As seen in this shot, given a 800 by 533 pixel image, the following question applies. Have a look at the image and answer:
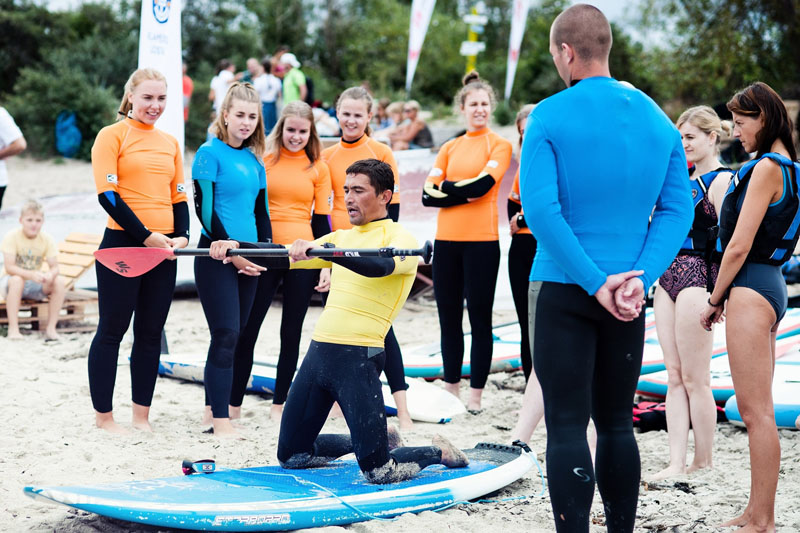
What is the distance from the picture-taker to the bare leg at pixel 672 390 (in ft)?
12.5

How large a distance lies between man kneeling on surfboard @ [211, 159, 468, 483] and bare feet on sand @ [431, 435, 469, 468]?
0.11 metres

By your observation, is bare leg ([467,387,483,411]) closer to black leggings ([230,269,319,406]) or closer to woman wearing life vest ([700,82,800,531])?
black leggings ([230,269,319,406])

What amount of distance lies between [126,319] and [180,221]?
1.89 feet

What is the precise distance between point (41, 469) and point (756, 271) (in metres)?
2.98

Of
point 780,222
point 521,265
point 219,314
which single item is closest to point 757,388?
point 780,222

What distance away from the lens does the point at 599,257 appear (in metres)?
2.45

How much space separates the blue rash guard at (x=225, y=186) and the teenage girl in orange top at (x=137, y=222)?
18 centimetres

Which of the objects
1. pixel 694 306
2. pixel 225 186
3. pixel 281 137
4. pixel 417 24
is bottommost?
pixel 694 306

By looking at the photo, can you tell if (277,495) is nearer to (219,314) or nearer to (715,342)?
(219,314)

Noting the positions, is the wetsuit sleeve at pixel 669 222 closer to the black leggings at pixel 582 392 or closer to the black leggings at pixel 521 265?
the black leggings at pixel 582 392

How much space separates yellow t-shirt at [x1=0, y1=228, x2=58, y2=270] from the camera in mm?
7246

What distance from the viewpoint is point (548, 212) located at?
2408 mm

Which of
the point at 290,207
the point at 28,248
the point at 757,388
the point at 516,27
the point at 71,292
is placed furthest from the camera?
the point at 516,27

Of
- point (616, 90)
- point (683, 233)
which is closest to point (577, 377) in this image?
point (683, 233)
